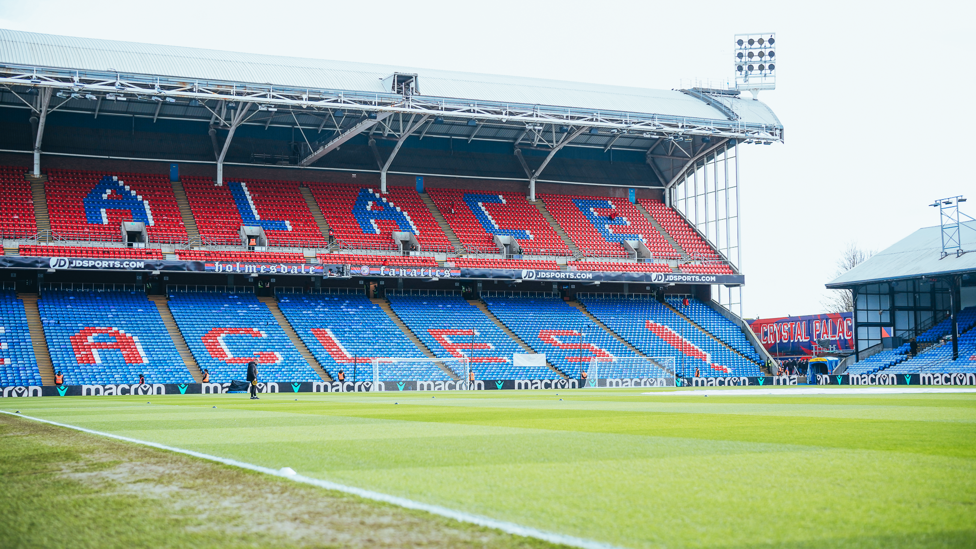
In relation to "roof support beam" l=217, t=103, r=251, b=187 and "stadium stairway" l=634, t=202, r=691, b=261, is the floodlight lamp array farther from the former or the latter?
"roof support beam" l=217, t=103, r=251, b=187

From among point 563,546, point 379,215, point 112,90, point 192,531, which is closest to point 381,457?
point 192,531

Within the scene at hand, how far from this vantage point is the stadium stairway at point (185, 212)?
47125 millimetres

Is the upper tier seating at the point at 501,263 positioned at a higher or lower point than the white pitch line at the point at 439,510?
higher

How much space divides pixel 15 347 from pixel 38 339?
1310 mm

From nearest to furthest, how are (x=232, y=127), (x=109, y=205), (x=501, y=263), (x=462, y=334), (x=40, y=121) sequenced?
(x=40, y=121), (x=232, y=127), (x=109, y=205), (x=462, y=334), (x=501, y=263)

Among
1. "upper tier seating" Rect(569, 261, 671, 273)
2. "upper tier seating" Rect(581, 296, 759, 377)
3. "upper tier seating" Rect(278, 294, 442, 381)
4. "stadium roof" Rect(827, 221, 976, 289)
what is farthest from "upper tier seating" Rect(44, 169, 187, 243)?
"stadium roof" Rect(827, 221, 976, 289)

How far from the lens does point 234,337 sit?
43.0 m

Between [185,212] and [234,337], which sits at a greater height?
[185,212]

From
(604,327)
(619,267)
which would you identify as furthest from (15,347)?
(619,267)

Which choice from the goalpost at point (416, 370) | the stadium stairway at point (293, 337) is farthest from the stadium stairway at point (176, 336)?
the goalpost at point (416, 370)

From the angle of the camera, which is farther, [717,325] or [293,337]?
[717,325]

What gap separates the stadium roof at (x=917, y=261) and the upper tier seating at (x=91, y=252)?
41.7 metres

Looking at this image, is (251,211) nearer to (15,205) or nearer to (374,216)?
(374,216)

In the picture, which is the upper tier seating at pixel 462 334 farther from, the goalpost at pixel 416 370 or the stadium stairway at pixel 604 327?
the stadium stairway at pixel 604 327
